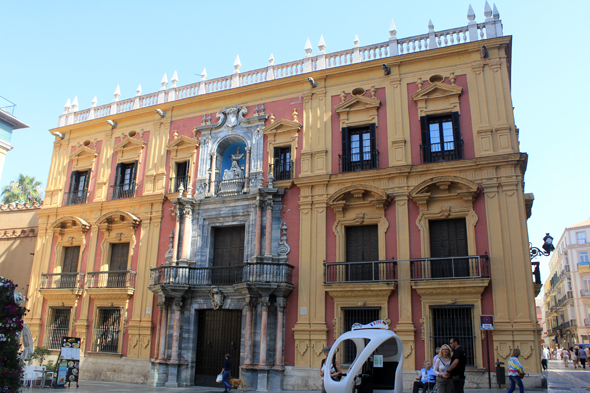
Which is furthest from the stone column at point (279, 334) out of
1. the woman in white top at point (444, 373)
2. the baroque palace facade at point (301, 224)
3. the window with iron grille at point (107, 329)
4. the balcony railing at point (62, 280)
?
the balcony railing at point (62, 280)

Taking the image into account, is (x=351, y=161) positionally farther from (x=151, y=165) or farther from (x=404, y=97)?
(x=151, y=165)

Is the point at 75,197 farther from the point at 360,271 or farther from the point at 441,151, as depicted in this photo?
the point at 441,151

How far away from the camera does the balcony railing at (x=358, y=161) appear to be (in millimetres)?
17984

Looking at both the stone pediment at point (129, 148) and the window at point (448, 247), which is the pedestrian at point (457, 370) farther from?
the stone pediment at point (129, 148)

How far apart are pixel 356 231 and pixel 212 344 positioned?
6.96 metres

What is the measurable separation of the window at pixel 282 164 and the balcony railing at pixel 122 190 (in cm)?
693

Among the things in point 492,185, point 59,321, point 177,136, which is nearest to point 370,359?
point 492,185

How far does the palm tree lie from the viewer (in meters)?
34.2

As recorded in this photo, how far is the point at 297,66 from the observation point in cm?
2036

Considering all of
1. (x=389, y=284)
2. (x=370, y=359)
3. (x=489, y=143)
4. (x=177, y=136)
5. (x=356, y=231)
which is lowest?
(x=370, y=359)

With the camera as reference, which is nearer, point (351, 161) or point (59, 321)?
point (351, 161)

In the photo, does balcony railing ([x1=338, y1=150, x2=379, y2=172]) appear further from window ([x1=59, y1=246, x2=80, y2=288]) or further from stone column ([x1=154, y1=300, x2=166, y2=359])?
window ([x1=59, y1=246, x2=80, y2=288])

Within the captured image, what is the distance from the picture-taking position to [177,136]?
21688 millimetres

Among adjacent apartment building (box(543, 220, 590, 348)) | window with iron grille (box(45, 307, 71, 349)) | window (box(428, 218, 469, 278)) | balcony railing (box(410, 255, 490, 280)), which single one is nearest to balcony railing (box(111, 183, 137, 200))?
window with iron grille (box(45, 307, 71, 349))
